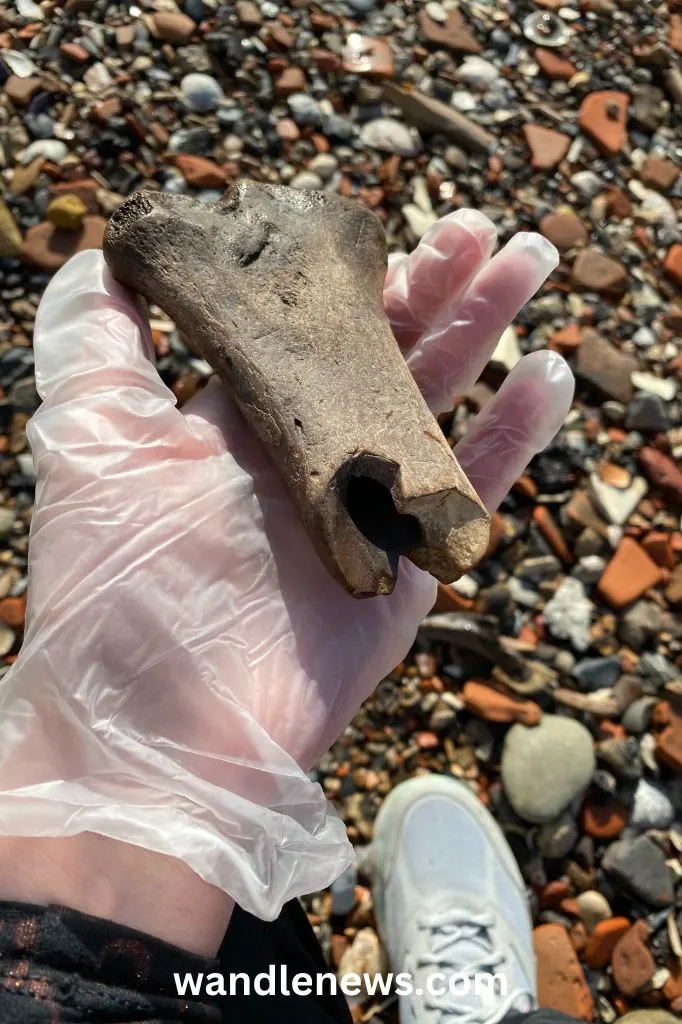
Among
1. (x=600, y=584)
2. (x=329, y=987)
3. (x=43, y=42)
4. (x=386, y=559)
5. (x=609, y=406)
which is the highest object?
(x=43, y=42)

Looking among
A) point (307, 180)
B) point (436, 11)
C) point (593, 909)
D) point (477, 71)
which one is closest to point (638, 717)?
point (593, 909)

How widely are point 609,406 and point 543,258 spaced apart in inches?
44.8

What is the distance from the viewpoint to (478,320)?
2.16 meters

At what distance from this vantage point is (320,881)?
5.65 ft

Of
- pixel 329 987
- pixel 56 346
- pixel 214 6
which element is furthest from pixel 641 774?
pixel 214 6

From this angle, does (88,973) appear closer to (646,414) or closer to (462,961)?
(462,961)

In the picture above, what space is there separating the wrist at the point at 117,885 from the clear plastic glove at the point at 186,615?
0.06 m

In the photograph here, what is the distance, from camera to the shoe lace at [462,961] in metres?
2.32

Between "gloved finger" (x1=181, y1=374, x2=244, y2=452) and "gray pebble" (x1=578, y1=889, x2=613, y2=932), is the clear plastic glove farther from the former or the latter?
"gray pebble" (x1=578, y1=889, x2=613, y2=932)

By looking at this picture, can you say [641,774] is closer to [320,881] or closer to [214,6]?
[320,881]

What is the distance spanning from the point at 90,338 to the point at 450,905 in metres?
1.91

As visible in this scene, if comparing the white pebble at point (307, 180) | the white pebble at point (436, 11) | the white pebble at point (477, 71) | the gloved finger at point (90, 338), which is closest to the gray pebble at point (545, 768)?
the gloved finger at point (90, 338)

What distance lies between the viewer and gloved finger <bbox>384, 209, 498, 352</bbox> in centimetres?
Answer: 215

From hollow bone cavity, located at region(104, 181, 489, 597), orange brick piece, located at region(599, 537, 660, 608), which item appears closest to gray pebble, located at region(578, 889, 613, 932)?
orange brick piece, located at region(599, 537, 660, 608)
